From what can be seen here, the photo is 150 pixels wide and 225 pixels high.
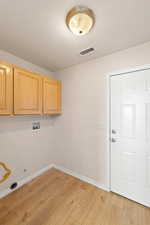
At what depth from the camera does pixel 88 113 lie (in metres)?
1.98

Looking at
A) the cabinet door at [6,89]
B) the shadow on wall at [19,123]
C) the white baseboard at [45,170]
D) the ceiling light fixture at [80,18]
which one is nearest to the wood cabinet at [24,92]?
the cabinet door at [6,89]

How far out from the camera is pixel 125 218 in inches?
51.1

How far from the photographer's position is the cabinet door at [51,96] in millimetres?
1986

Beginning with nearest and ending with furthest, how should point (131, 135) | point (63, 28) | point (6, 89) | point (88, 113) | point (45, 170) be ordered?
point (63, 28) < point (6, 89) < point (131, 135) < point (88, 113) < point (45, 170)

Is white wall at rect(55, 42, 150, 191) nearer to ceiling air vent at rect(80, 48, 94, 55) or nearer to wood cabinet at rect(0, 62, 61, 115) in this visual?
ceiling air vent at rect(80, 48, 94, 55)

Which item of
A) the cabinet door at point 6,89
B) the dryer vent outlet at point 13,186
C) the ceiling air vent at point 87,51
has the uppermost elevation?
the ceiling air vent at point 87,51

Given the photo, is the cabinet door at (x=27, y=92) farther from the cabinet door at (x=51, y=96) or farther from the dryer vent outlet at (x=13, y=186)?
the dryer vent outlet at (x=13, y=186)

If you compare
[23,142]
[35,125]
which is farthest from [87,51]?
[23,142]

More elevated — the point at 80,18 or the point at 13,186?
the point at 80,18

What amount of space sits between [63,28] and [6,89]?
1.11 meters

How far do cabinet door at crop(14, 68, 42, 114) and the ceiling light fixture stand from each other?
1006 mm

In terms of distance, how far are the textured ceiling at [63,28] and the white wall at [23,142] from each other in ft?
1.67

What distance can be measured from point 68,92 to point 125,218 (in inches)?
88.2

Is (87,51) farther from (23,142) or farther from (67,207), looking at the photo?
(67,207)
